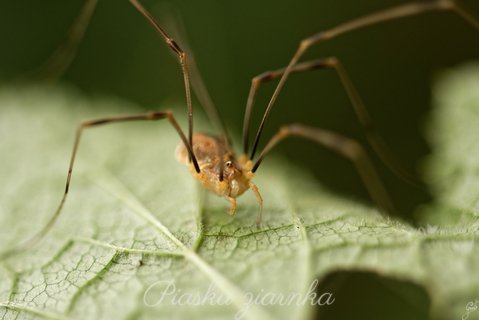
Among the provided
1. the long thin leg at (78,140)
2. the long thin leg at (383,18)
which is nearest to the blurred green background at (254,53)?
the long thin leg at (383,18)

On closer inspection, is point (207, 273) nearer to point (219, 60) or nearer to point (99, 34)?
point (219, 60)

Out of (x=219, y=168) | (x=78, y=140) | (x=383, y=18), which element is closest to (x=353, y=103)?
(x=383, y=18)

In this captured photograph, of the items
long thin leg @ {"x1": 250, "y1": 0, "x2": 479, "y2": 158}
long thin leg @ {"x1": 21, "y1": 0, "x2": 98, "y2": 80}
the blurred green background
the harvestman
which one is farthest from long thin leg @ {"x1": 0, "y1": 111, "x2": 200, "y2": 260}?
long thin leg @ {"x1": 21, "y1": 0, "x2": 98, "y2": 80}

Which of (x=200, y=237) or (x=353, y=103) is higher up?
(x=200, y=237)

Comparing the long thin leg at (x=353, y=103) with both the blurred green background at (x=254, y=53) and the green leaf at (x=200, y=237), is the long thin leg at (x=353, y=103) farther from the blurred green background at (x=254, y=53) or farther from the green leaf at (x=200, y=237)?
the blurred green background at (x=254, y=53)

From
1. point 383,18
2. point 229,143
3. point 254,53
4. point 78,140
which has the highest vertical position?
point 78,140

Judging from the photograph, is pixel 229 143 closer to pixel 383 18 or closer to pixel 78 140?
pixel 78 140
